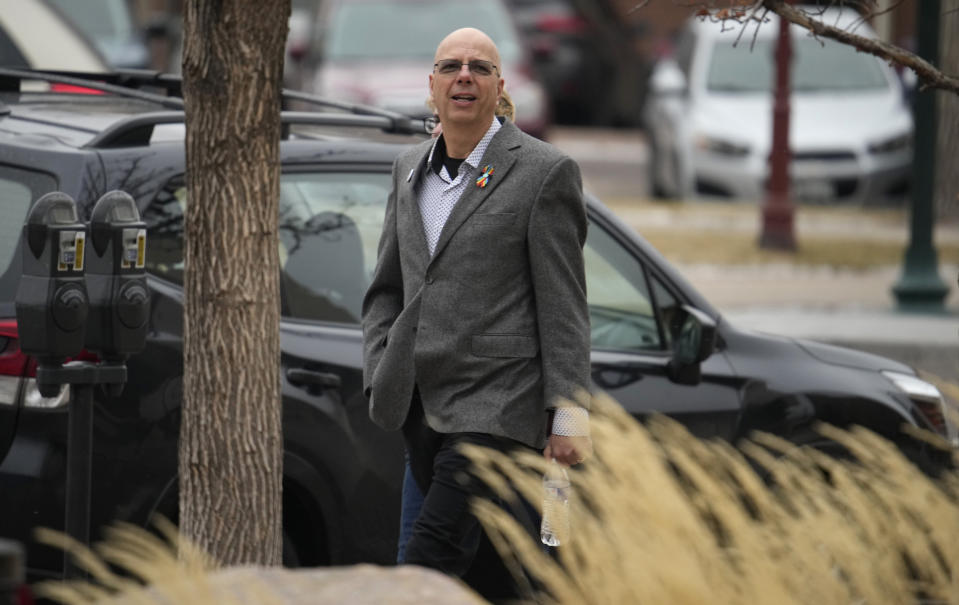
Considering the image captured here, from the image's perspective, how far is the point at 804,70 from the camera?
1678cm

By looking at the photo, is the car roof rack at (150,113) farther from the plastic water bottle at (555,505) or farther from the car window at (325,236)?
the plastic water bottle at (555,505)

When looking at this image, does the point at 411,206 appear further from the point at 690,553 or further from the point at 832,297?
the point at 832,297

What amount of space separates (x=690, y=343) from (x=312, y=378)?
3.94 feet

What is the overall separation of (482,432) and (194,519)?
0.79m

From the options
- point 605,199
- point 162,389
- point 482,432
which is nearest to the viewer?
point 482,432

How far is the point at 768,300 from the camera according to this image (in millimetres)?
11648

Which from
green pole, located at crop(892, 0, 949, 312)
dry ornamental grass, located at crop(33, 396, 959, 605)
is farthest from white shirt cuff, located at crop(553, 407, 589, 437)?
green pole, located at crop(892, 0, 949, 312)

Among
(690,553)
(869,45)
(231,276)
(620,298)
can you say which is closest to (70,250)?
(231,276)

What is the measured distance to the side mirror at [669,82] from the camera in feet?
53.3

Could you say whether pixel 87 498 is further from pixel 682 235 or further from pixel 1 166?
pixel 682 235

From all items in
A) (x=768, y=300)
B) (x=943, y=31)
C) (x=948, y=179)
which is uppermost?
(x=943, y=31)

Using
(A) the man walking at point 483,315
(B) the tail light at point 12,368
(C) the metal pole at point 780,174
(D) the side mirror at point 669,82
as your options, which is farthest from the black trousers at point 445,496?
(D) the side mirror at point 669,82

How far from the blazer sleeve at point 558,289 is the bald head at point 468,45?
334 millimetres

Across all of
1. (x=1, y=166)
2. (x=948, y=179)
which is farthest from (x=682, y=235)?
(x=1, y=166)
